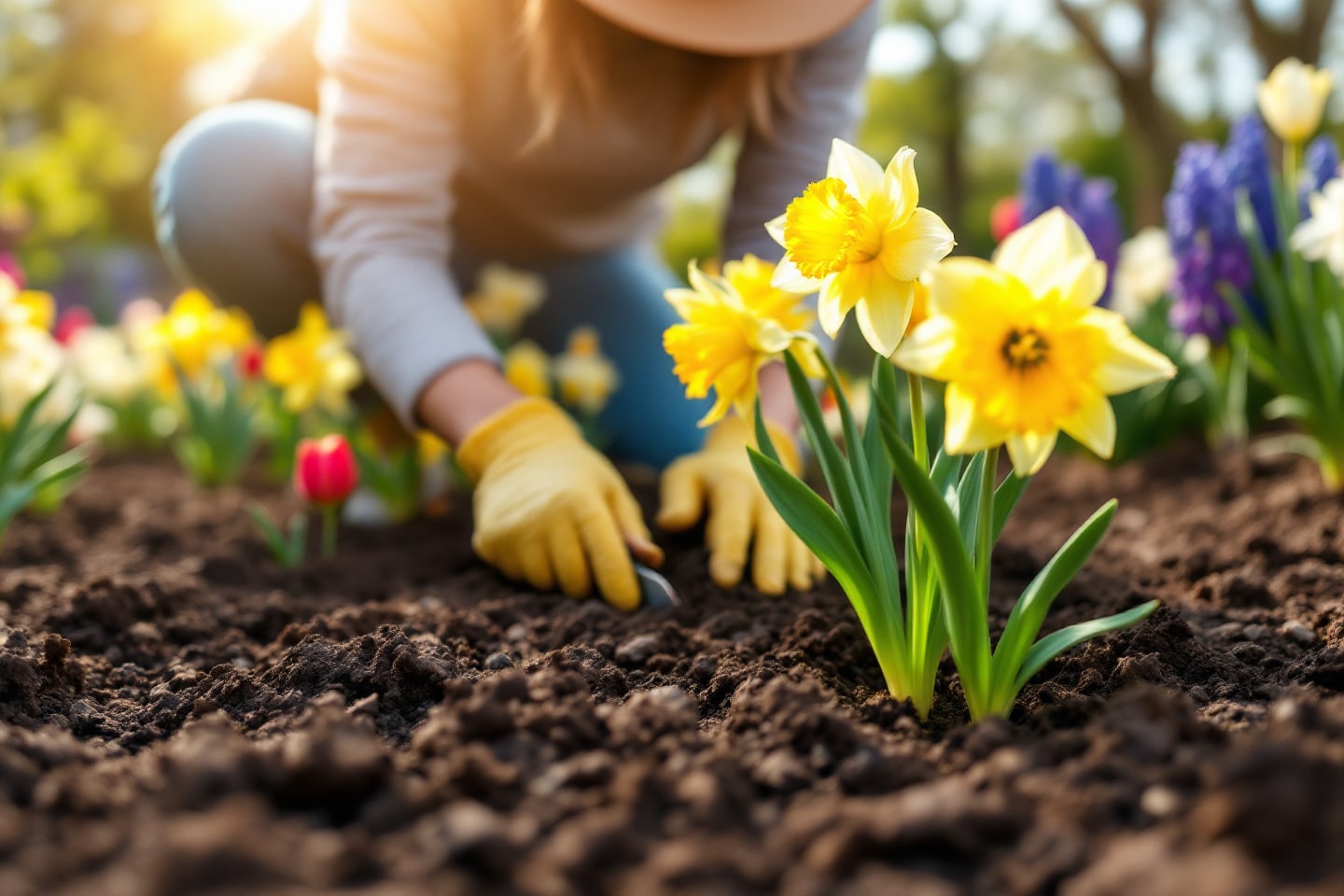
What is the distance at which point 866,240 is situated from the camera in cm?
89

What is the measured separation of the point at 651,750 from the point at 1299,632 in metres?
0.79

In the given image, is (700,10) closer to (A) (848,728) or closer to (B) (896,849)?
(A) (848,728)

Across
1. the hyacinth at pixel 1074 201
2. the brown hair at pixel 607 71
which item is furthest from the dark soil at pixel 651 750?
the hyacinth at pixel 1074 201

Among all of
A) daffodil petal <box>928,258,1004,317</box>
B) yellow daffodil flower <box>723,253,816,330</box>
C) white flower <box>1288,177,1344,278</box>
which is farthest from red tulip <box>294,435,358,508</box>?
white flower <box>1288,177,1344,278</box>

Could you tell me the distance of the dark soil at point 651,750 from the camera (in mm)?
637

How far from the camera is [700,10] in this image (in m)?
1.55

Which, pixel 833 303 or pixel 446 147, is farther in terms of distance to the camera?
pixel 446 147

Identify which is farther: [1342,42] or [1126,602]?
[1342,42]

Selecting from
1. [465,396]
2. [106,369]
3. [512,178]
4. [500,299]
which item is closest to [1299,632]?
[465,396]

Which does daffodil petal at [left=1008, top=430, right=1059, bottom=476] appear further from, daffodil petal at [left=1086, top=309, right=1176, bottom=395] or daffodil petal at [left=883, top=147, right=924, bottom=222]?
daffodil petal at [left=883, top=147, right=924, bottom=222]

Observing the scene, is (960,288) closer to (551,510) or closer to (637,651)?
(637,651)

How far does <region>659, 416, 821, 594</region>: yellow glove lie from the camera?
1529 mm

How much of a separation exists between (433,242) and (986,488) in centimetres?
125

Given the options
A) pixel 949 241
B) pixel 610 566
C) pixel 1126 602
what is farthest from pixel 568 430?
pixel 949 241
